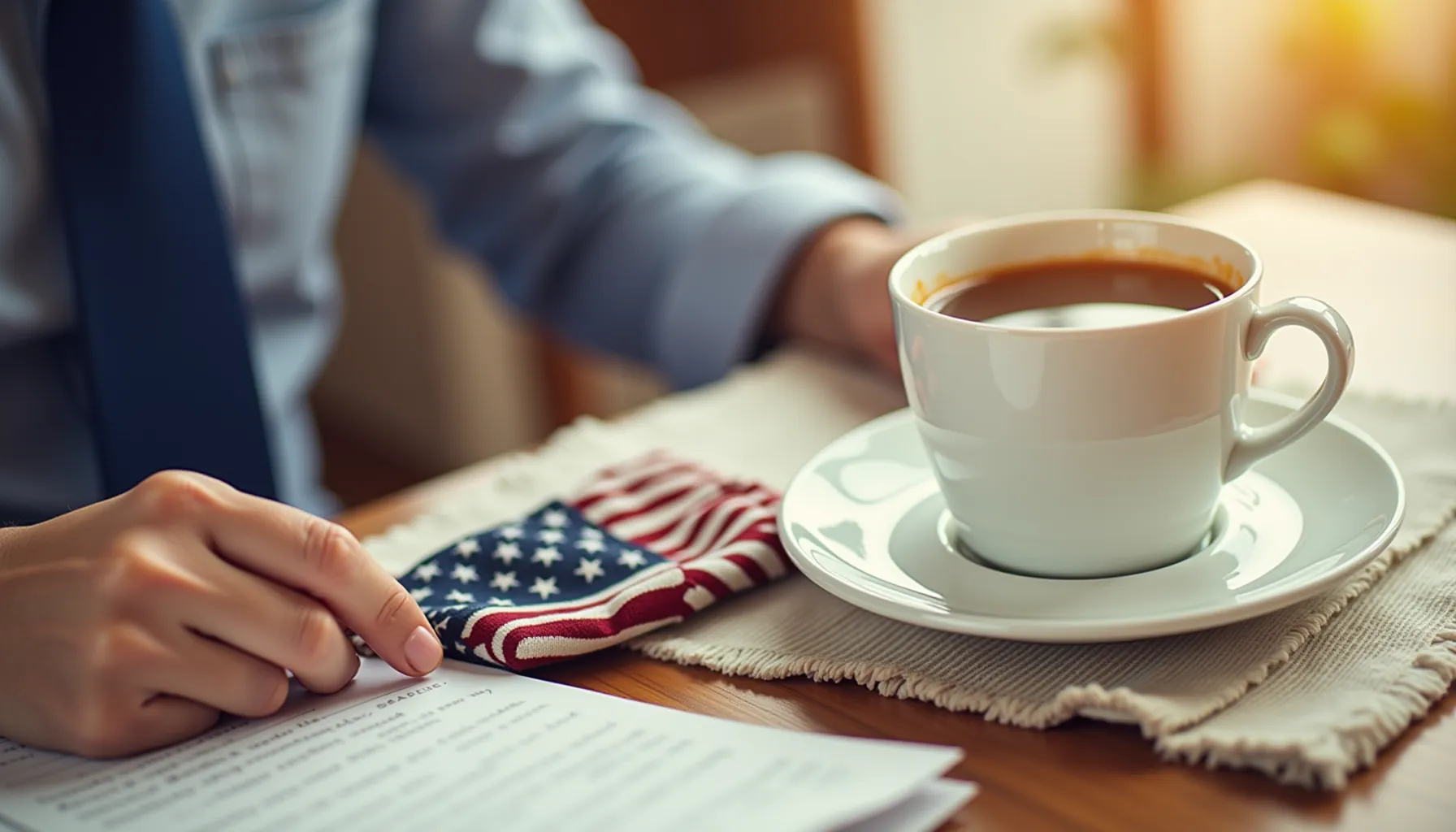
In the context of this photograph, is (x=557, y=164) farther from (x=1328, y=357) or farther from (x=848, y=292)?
(x=1328, y=357)

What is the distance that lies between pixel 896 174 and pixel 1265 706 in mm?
1904

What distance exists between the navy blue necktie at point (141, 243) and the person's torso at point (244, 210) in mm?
23

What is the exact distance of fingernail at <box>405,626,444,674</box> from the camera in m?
0.49

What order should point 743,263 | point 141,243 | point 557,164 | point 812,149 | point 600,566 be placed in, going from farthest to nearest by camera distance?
point 812,149, point 557,164, point 743,263, point 141,243, point 600,566

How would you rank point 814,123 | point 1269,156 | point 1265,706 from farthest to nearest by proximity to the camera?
point 1269,156 → point 814,123 → point 1265,706

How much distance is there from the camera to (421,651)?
49cm

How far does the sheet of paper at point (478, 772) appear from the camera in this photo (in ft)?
1.31

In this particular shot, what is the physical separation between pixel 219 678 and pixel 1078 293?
0.36 metres

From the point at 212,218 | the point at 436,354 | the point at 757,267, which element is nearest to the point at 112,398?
the point at 212,218

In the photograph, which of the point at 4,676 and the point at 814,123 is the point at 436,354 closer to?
the point at 814,123

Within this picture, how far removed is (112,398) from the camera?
699 millimetres

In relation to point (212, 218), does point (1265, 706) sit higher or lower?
lower

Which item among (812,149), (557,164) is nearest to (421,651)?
(557,164)

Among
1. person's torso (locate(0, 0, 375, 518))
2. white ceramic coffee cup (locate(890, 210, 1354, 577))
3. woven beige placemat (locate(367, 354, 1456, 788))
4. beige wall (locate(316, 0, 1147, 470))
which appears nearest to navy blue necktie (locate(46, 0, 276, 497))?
person's torso (locate(0, 0, 375, 518))
